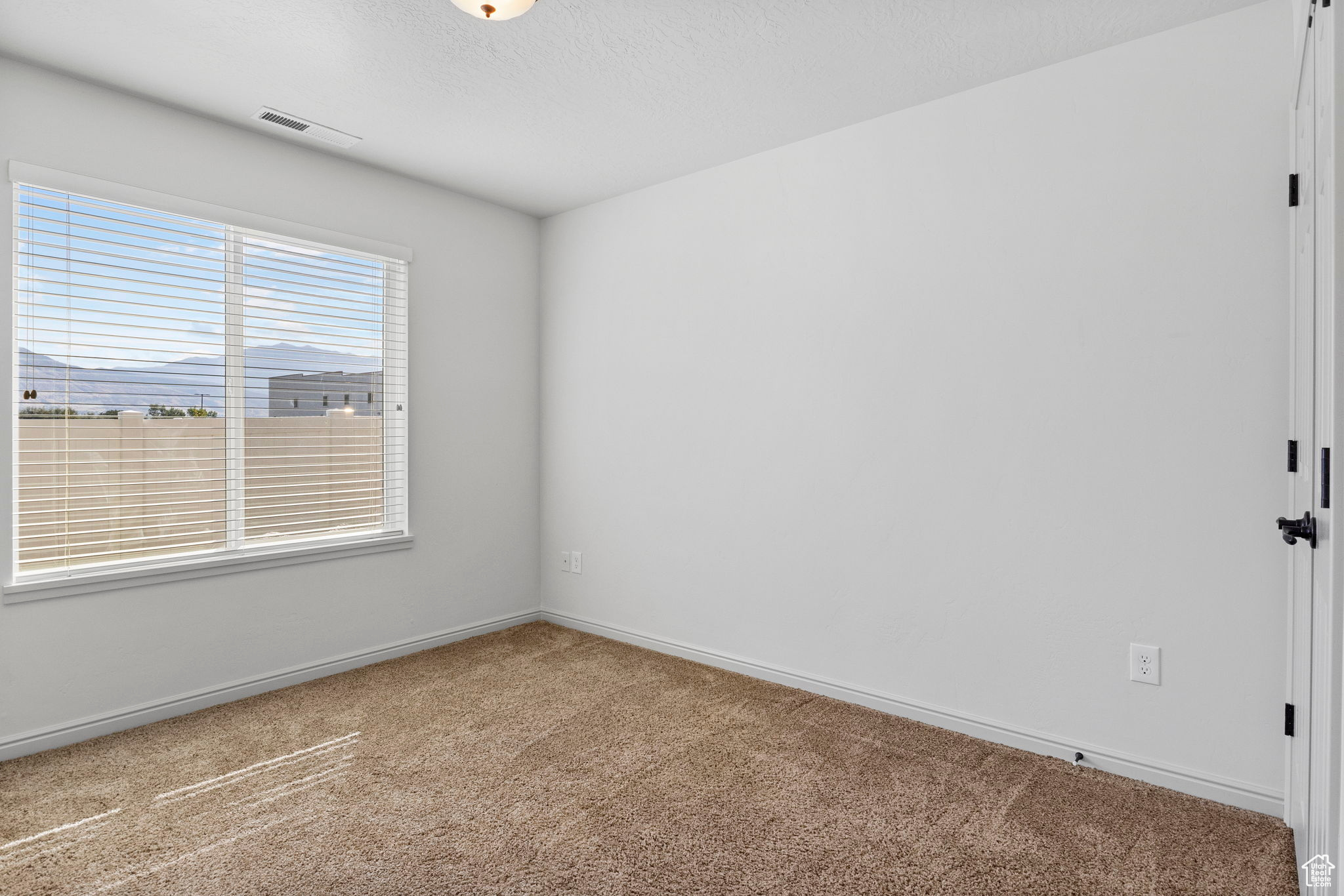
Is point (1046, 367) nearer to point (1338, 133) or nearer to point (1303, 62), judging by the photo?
point (1303, 62)

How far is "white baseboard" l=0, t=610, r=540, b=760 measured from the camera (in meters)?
2.50

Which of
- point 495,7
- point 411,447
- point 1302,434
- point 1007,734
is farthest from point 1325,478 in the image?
point 411,447

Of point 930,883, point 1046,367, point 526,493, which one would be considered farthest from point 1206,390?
point 526,493

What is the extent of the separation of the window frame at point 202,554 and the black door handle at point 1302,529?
11.0 ft

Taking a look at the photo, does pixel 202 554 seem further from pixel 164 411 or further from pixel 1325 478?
pixel 1325 478

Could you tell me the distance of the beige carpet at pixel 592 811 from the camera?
5.90 feet

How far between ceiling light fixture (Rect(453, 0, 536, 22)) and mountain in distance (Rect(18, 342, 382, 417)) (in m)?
1.78

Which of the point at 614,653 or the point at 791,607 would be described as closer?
the point at 791,607

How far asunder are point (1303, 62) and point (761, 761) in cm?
246

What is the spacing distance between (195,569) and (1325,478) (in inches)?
138

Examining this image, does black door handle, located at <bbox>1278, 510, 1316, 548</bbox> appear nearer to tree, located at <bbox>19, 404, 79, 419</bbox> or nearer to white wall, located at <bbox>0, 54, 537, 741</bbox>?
white wall, located at <bbox>0, 54, 537, 741</bbox>

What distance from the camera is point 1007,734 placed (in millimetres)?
2531

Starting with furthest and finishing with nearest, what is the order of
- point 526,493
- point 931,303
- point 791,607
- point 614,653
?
point 526,493 → point 614,653 → point 791,607 → point 931,303

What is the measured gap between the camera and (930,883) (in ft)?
5.81
